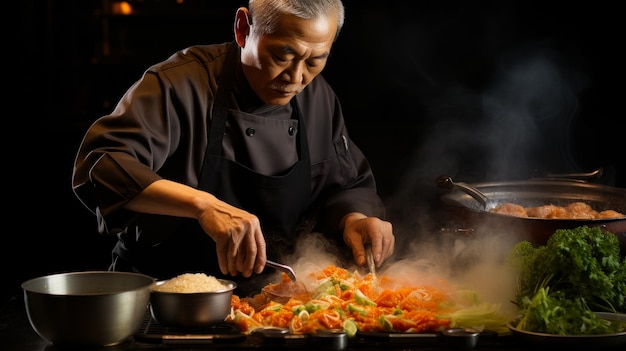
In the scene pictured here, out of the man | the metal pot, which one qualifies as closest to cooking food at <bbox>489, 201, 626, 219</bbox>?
the metal pot

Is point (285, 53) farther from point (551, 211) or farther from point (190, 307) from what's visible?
point (551, 211)

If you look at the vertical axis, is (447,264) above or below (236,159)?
below

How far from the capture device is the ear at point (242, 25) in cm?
302

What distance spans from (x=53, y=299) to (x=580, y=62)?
3.82 meters

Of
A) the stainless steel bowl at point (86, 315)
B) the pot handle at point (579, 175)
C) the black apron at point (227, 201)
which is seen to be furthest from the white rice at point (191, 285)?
the pot handle at point (579, 175)

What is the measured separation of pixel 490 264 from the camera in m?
2.77

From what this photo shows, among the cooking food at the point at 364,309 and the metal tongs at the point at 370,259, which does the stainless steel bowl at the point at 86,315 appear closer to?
the cooking food at the point at 364,309

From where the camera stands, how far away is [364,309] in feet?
7.94

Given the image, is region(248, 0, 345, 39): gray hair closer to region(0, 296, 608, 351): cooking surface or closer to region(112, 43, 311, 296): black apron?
region(112, 43, 311, 296): black apron

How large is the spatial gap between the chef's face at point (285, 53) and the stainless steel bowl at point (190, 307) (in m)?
0.99

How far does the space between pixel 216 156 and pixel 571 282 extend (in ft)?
4.81

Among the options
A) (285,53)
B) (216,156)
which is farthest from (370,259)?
(285,53)

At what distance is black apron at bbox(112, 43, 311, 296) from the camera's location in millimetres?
3180

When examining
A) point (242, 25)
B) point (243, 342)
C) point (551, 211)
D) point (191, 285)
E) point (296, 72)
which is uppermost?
point (242, 25)
